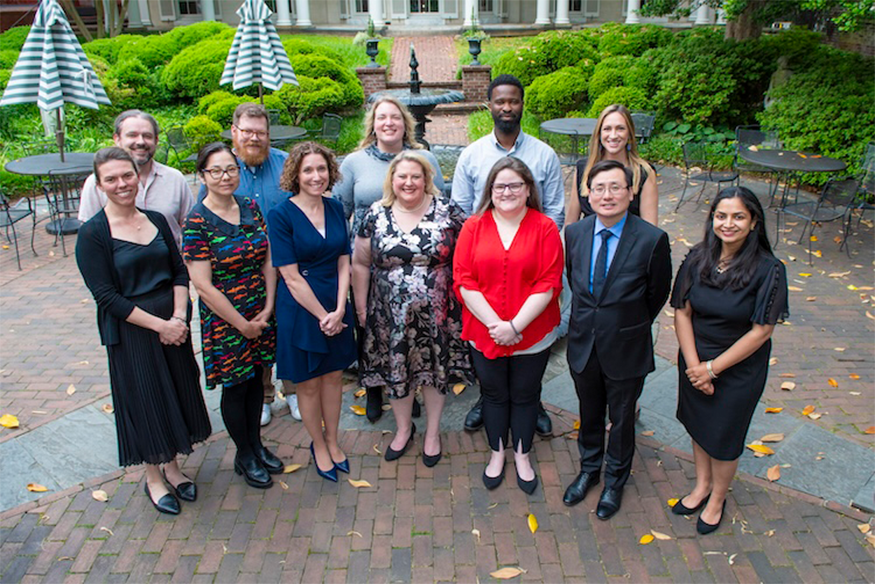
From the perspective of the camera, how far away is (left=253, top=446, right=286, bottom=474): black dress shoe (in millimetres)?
4074

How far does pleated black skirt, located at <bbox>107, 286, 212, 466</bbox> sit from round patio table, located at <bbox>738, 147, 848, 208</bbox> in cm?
710

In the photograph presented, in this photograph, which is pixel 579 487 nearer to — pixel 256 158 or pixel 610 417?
pixel 610 417

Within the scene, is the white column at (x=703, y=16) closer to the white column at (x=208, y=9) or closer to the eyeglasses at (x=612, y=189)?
the white column at (x=208, y=9)

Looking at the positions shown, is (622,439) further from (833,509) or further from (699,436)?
(833,509)

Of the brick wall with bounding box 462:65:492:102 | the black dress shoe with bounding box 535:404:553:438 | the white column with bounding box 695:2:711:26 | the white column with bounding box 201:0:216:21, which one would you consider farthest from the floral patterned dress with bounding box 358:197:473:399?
the white column with bounding box 201:0:216:21

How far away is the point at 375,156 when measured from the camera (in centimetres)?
426

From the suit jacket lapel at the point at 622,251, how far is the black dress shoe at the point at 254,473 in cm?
231

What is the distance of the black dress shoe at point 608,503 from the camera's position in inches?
143

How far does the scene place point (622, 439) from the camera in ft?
11.8

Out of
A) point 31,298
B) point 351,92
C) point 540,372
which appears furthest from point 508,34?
point 540,372

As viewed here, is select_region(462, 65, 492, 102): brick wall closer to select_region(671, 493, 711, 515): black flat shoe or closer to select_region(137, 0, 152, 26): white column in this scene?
select_region(671, 493, 711, 515): black flat shoe

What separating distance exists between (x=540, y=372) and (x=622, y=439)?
1.90ft

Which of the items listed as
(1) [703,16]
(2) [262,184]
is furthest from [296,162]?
(1) [703,16]

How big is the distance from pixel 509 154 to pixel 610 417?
1804 millimetres
